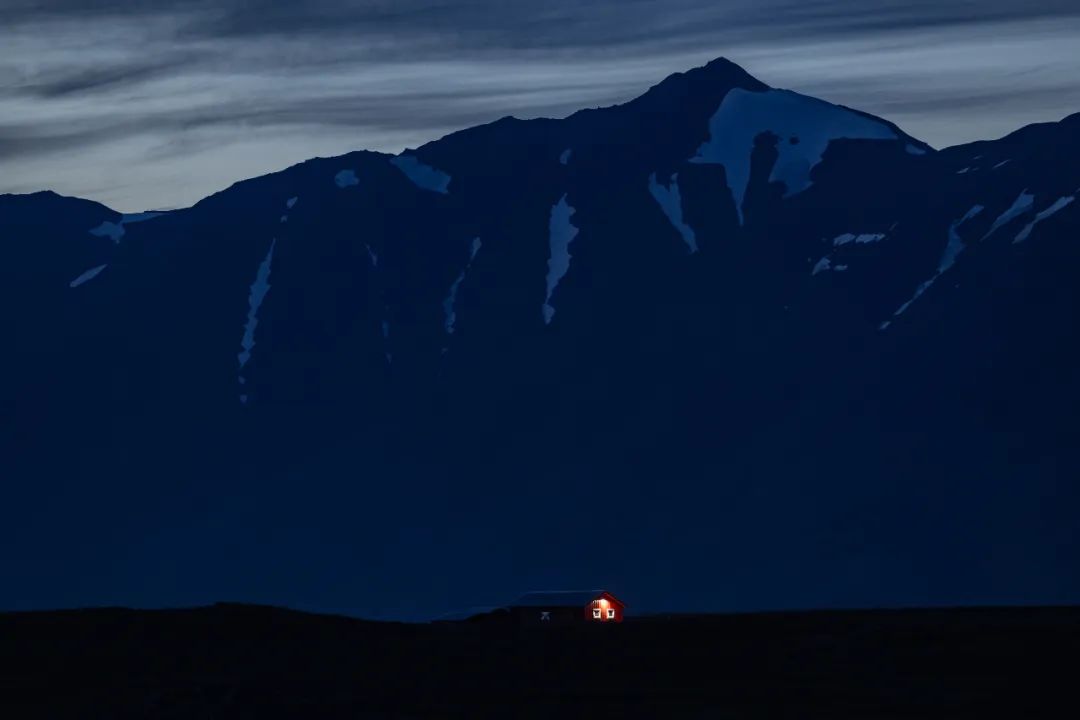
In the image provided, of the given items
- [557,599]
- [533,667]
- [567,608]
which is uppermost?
[533,667]

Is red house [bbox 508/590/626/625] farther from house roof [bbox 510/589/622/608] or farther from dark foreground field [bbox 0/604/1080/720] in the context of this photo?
dark foreground field [bbox 0/604/1080/720]

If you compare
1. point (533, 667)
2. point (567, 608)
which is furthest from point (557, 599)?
point (533, 667)

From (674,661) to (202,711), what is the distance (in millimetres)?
21459

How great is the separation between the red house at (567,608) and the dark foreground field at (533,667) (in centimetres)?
1761

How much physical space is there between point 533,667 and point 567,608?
50.1 m

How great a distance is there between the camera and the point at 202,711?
2144 inches

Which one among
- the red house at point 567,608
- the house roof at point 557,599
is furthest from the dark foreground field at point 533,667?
the house roof at point 557,599

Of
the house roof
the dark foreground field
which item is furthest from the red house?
the dark foreground field

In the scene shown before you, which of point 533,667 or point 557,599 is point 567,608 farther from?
point 533,667

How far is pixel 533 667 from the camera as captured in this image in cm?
6969

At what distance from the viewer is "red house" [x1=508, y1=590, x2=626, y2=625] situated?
11764cm

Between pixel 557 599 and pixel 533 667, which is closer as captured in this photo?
pixel 533 667

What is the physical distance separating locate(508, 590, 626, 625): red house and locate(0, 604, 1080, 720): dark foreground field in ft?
57.8

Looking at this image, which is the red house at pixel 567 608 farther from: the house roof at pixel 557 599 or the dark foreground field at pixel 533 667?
the dark foreground field at pixel 533 667
